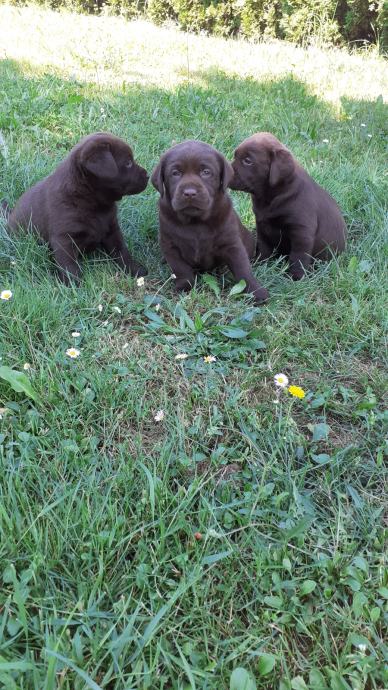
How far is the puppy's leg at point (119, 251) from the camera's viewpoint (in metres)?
3.36

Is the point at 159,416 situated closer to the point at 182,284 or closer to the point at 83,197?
the point at 182,284

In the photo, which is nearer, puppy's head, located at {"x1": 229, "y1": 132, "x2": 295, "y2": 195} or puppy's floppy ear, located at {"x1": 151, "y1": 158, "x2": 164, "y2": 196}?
puppy's floppy ear, located at {"x1": 151, "y1": 158, "x2": 164, "y2": 196}

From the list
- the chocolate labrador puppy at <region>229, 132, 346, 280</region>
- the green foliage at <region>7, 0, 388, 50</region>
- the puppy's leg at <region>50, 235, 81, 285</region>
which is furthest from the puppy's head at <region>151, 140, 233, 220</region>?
the green foliage at <region>7, 0, 388, 50</region>

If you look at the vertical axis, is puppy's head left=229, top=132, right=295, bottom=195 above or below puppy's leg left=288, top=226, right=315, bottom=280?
above

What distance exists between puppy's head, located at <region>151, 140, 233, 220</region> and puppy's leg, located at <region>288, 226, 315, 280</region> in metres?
0.58

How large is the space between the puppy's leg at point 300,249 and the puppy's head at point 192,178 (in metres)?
0.58

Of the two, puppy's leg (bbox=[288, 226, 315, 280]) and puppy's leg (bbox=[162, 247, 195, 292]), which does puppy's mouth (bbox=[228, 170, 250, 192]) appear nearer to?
puppy's leg (bbox=[288, 226, 315, 280])

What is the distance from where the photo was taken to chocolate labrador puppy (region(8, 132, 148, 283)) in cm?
309

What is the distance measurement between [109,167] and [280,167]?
962 millimetres

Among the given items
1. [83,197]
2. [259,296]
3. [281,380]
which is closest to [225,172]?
[259,296]

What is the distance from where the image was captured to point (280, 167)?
129 inches

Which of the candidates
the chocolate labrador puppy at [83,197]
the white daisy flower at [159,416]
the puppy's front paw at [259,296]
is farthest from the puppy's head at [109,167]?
the white daisy flower at [159,416]

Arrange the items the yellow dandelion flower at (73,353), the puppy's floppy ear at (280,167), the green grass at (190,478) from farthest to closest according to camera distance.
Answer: the puppy's floppy ear at (280,167) → the yellow dandelion flower at (73,353) → the green grass at (190,478)

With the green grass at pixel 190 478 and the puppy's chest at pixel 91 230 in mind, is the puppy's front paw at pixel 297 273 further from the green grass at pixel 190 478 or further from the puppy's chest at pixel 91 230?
the puppy's chest at pixel 91 230
